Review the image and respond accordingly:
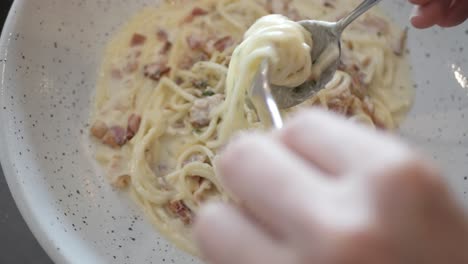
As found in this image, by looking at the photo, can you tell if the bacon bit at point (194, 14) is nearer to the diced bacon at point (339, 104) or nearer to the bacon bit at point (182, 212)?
the diced bacon at point (339, 104)

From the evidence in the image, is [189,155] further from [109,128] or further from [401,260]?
[401,260]

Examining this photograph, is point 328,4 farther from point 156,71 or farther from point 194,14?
point 156,71

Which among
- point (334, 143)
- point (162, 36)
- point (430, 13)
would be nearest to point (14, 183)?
point (162, 36)

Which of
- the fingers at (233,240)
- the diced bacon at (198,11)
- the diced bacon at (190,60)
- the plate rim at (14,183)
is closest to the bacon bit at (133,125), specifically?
the diced bacon at (190,60)

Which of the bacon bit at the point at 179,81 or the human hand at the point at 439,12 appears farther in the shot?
the bacon bit at the point at 179,81

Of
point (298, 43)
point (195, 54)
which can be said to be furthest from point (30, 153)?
point (298, 43)

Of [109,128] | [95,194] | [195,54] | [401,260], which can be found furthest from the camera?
[195,54]

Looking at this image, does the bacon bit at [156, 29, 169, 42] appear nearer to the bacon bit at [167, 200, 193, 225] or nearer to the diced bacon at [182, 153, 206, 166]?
the diced bacon at [182, 153, 206, 166]
